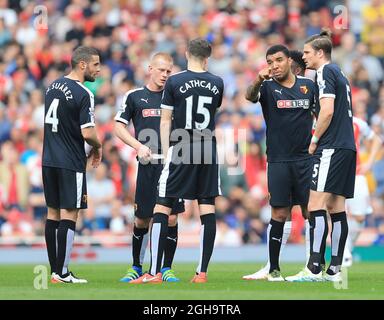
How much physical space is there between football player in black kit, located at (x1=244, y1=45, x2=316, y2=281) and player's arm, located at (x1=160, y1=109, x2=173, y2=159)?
1.15 meters

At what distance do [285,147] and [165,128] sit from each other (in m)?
1.49

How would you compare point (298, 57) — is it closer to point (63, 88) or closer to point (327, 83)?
point (327, 83)

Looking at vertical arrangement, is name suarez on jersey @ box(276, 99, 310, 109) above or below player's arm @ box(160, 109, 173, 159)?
above

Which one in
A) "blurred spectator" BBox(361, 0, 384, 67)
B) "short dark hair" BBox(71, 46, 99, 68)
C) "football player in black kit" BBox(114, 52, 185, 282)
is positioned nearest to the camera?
"short dark hair" BBox(71, 46, 99, 68)

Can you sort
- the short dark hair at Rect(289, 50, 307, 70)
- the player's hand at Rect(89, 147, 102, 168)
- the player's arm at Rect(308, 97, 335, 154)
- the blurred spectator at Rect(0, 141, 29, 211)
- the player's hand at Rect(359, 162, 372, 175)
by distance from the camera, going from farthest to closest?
the blurred spectator at Rect(0, 141, 29, 211) → the player's hand at Rect(359, 162, 372, 175) → the short dark hair at Rect(289, 50, 307, 70) → the player's hand at Rect(89, 147, 102, 168) → the player's arm at Rect(308, 97, 335, 154)

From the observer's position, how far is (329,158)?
1190 centimetres

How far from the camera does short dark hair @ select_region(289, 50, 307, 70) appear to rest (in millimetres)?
12906

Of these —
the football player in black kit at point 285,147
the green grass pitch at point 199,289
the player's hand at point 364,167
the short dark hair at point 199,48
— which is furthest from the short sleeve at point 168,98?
the player's hand at point 364,167

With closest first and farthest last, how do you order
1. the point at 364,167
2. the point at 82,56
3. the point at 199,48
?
1. the point at 199,48
2. the point at 82,56
3. the point at 364,167

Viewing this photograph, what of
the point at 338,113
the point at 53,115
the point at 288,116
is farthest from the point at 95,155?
the point at 338,113

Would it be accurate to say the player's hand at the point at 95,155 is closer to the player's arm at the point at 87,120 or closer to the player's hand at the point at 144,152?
the player's arm at the point at 87,120

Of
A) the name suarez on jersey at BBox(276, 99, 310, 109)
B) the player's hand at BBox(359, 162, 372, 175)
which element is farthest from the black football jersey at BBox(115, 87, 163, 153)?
the player's hand at BBox(359, 162, 372, 175)

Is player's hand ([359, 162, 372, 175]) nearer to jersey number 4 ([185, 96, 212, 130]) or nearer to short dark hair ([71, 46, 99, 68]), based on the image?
jersey number 4 ([185, 96, 212, 130])

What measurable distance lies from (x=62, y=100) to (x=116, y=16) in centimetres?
1301
